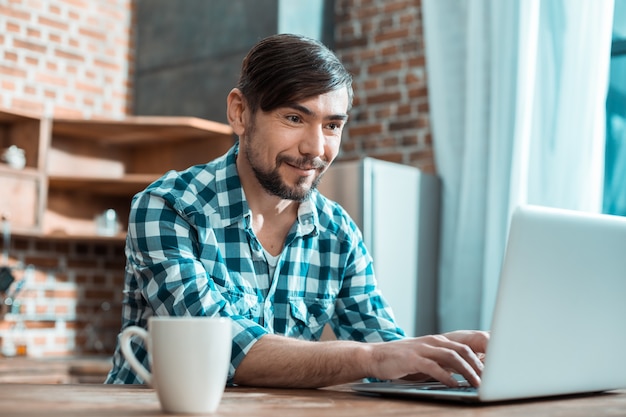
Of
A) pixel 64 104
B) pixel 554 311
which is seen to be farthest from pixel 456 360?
pixel 64 104

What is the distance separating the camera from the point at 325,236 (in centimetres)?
192

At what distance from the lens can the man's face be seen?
176 centimetres

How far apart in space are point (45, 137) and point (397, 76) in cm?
177

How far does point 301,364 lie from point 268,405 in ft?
0.98

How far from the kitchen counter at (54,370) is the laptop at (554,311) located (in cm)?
259

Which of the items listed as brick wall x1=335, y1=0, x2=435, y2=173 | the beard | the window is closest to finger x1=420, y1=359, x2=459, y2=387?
the beard

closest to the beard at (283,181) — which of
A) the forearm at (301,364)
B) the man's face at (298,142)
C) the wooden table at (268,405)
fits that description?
the man's face at (298,142)

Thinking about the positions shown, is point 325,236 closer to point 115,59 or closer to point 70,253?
point 70,253

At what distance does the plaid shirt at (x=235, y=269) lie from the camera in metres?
1.55

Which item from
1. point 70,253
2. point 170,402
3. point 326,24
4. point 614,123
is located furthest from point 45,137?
point 170,402

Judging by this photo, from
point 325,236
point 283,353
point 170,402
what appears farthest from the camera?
point 325,236

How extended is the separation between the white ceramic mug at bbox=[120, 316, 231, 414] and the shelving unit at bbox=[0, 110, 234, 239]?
323cm

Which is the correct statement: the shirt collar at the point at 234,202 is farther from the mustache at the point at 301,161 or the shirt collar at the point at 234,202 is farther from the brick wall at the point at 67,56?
the brick wall at the point at 67,56

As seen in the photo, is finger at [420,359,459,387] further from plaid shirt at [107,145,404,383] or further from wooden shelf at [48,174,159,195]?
wooden shelf at [48,174,159,195]
